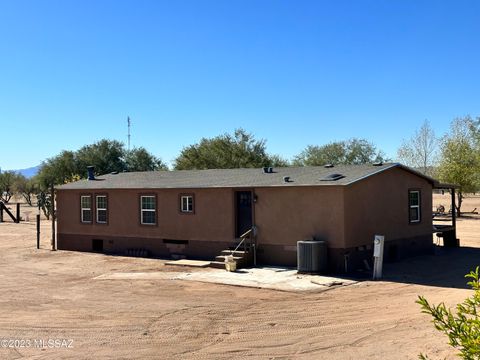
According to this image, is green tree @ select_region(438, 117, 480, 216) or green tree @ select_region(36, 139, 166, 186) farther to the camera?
green tree @ select_region(36, 139, 166, 186)

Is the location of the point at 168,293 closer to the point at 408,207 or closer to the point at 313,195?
the point at 313,195

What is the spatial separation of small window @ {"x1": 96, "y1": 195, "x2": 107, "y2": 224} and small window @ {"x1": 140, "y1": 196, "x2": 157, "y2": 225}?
2.37 meters

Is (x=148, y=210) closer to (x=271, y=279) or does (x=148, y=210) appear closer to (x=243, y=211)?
(x=243, y=211)

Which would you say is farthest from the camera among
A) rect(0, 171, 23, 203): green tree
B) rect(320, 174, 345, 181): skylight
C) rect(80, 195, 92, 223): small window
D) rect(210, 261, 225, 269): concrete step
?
rect(0, 171, 23, 203): green tree

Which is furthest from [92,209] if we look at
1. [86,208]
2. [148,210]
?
[148,210]

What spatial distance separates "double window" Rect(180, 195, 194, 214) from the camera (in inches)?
816

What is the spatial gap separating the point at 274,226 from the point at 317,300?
19.7 ft

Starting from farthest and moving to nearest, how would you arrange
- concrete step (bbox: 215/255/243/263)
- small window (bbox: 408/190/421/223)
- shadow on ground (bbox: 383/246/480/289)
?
small window (bbox: 408/190/421/223) < concrete step (bbox: 215/255/243/263) < shadow on ground (bbox: 383/246/480/289)

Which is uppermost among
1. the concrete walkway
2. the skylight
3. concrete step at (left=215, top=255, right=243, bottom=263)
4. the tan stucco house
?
the skylight

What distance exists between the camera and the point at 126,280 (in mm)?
15859

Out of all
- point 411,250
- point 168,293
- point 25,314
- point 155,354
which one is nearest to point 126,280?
point 168,293

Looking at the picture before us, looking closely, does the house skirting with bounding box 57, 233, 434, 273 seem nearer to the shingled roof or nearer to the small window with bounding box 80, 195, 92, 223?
the small window with bounding box 80, 195, 92, 223

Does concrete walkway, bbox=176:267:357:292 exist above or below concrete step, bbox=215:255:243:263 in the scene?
below

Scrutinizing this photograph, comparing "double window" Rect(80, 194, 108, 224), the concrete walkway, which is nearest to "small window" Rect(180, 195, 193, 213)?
the concrete walkway
